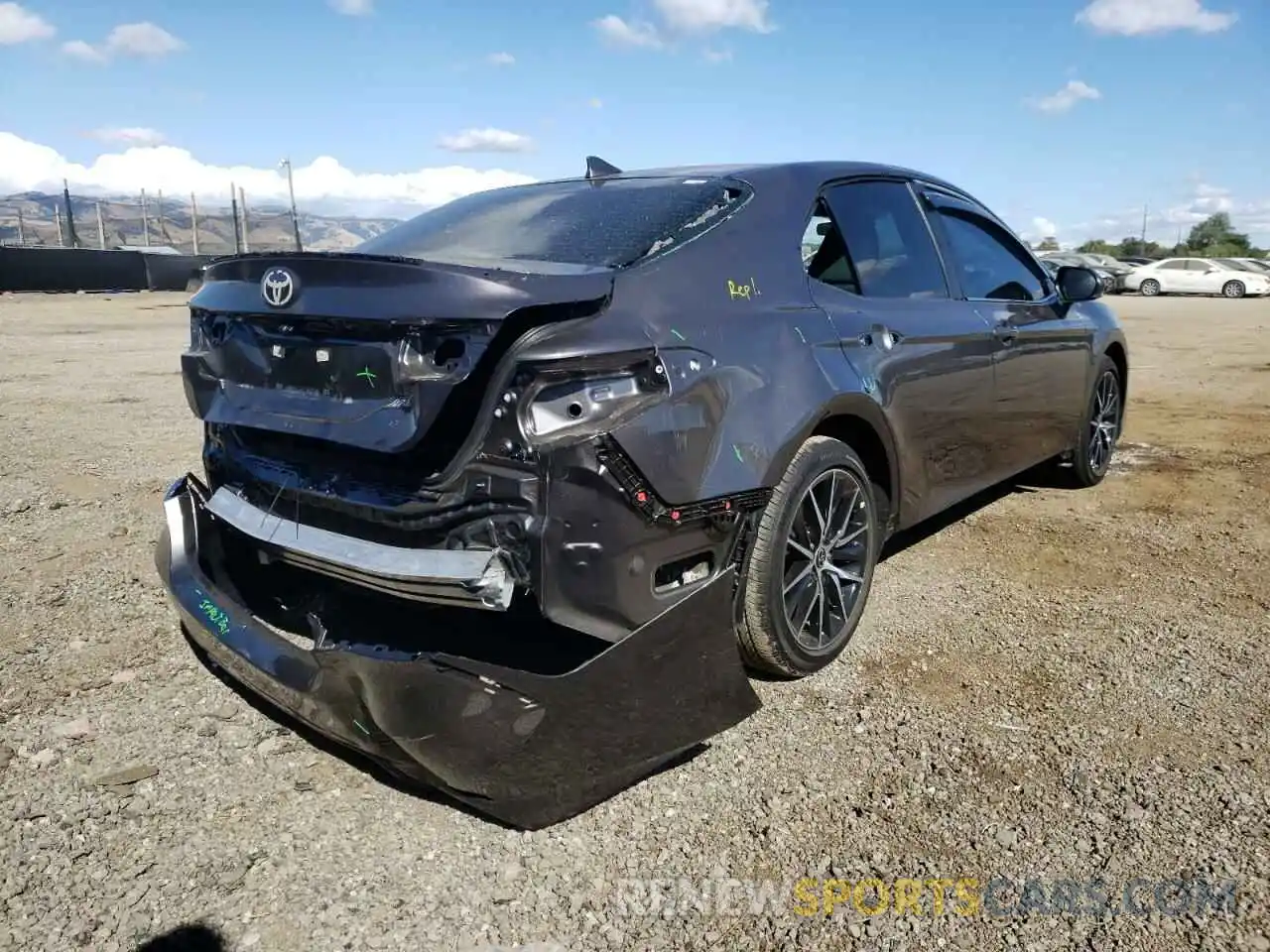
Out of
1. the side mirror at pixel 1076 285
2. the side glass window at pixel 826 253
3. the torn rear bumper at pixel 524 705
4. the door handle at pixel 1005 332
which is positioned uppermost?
the side glass window at pixel 826 253

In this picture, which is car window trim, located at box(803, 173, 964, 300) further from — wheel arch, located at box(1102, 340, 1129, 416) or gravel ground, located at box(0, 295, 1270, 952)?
wheel arch, located at box(1102, 340, 1129, 416)

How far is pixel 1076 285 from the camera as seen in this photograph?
4.88 meters

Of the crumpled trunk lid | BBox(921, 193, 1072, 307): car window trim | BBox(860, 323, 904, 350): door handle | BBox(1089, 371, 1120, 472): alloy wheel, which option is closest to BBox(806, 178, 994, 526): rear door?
BBox(860, 323, 904, 350): door handle

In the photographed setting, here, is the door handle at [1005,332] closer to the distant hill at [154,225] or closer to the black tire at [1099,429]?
the black tire at [1099,429]

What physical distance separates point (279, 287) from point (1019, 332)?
3.13m

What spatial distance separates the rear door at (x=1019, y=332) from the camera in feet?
13.6

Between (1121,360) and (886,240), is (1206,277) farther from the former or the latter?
(886,240)

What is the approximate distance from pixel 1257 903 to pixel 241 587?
2617 millimetres

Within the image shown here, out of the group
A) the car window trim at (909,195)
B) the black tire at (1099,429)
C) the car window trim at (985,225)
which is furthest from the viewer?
the black tire at (1099,429)

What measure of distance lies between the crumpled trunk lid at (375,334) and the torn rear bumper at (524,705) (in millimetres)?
534

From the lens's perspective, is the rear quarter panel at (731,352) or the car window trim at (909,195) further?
the car window trim at (909,195)

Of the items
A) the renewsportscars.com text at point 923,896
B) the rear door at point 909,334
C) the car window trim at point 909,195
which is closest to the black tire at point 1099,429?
the rear door at point 909,334

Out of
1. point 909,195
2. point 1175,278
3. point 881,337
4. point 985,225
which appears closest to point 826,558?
point 881,337

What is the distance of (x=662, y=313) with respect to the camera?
2.44 meters
